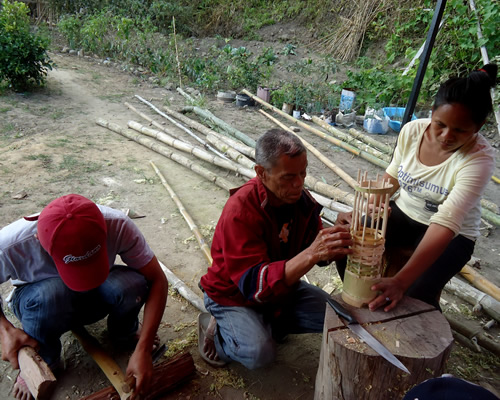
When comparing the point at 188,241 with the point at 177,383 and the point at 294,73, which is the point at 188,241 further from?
the point at 294,73

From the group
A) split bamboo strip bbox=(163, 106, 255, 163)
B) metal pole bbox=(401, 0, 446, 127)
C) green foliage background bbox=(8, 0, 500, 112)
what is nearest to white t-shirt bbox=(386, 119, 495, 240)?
metal pole bbox=(401, 0, 446, 127)

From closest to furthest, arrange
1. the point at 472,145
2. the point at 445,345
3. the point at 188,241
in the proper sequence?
the point at 445,345, the point at 472,145, the point at 188,241

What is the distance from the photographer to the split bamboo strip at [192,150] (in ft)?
17.1

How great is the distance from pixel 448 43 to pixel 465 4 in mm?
826

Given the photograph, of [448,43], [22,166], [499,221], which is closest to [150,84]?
[22,166]

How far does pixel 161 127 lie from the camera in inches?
270

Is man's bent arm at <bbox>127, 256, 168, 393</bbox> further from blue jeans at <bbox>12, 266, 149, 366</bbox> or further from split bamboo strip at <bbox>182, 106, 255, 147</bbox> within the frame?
split bamboo strip at <bbox>182, 106, 255, 147</bbox>

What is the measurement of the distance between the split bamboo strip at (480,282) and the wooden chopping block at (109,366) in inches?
112

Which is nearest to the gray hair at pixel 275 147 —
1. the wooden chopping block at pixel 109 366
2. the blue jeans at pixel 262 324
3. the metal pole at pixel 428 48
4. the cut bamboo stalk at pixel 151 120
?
the blue jeans at pixel 262 324

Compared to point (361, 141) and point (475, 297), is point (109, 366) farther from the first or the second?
point (361, 141)

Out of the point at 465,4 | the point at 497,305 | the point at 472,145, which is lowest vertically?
the point at 497,305

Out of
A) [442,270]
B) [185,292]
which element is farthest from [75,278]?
[442,270]

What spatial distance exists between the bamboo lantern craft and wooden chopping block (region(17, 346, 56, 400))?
1524 mm

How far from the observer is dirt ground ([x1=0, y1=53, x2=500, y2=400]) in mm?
2404
